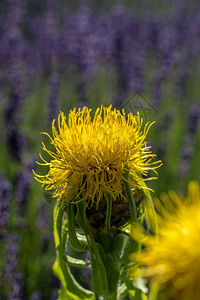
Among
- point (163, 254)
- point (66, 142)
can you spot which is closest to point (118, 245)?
point (66, 142)

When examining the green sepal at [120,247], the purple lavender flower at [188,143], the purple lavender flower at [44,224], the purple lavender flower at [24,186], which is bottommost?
the green sepal at [120,247]

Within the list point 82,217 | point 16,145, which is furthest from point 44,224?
point 82,217

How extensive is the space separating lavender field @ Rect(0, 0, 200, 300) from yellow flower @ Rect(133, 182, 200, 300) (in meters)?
0.86

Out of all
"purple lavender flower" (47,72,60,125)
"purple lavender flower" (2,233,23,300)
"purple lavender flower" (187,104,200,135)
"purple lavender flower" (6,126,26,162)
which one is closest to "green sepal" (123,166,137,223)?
"purple lavender flower" (2,233,23,300)

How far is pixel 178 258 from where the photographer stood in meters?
1.00

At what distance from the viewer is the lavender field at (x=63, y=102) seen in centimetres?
326

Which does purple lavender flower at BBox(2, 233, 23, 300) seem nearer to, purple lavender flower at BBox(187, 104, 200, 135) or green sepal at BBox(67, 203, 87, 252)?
green sepal at BBox(67, 203, 87, 252)

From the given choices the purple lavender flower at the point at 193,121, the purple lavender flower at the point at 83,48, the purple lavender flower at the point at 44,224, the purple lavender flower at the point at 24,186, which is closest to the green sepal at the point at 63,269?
the purple lavender flower at the point at 44,224

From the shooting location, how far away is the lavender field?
326 cm

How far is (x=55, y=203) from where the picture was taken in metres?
1.78

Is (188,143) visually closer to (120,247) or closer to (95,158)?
(120,247)

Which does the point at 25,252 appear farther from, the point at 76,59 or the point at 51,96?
the point at 76,59

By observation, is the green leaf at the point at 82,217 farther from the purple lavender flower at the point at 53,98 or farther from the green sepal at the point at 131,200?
the purple lavender flower at the point at 53,98

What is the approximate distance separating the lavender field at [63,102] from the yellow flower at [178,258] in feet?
2.83
